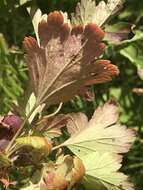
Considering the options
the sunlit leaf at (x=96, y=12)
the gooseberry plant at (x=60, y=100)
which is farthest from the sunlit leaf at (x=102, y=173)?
the sunlit leaf at (x=96, y=12)

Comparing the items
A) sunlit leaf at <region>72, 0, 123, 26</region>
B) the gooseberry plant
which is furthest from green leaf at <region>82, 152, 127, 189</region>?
sunlit leaf at <region>72, 0, 123, 26</region>

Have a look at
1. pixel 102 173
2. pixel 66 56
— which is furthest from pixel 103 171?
pixel 66 56

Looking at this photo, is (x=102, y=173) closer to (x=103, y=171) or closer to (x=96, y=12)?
(x=103, y=171)

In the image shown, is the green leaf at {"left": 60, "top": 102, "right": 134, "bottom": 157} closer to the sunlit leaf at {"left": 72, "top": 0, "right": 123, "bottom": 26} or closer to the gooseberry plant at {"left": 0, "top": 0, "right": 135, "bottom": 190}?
the gooseberry plant at {"left": 0, "top": 0, "right": 135, "bottom": 190}

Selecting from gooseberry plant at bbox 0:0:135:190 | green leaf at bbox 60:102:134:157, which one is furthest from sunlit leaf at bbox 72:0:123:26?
green leaf at bbox 60:102:134:157

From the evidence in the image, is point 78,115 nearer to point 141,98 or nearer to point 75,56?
point 75,56

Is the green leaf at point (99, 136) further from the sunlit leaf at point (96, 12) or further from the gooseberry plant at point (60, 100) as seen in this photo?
the sunlit leaf at point (96, 12)

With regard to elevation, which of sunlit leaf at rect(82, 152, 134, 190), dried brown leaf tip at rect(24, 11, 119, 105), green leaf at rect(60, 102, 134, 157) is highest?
dried brown leaf tip at rect(24, 11, 119, 105)

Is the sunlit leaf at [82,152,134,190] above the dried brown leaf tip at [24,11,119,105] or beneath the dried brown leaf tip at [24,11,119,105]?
beneath
